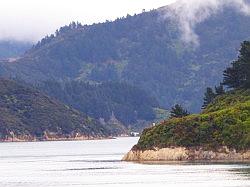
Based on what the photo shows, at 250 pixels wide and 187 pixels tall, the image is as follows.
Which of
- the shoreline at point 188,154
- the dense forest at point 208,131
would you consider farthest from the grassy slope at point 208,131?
the shoreline at point 188,154

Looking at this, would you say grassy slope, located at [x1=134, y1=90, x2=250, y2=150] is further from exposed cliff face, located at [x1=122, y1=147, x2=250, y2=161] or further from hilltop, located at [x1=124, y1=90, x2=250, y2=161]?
exposed cliff face, located at [x1=122, y1=147, x2=250, y2=161]

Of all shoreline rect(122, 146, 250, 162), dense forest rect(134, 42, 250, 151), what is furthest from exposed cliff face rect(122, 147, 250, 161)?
dense forest rect(134, 42, 250, 151)

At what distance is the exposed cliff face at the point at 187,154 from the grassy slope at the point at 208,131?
102cm

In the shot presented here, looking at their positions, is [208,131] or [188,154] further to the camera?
[188,154]

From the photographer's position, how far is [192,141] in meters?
174

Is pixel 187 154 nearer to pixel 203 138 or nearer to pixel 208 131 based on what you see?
pixel 203 138

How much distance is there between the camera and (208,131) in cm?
17412

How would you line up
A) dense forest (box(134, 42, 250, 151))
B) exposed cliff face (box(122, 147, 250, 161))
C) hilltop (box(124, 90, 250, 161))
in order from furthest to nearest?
dense forest (box(134, 42, 250, 151)) → hilltop (box(124, 90, 250, 161)) → exposed cliff face (box(122, 147, 250, 161))

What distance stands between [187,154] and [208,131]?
626cm

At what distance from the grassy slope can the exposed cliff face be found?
1016 mm

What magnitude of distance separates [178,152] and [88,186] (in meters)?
54.3

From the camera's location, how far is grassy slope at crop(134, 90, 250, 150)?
6668 inches

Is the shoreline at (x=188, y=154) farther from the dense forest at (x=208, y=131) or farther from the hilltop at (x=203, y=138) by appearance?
the dense forest at (x=208, y=131)

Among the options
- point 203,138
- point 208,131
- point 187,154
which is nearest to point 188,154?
point 187,154
